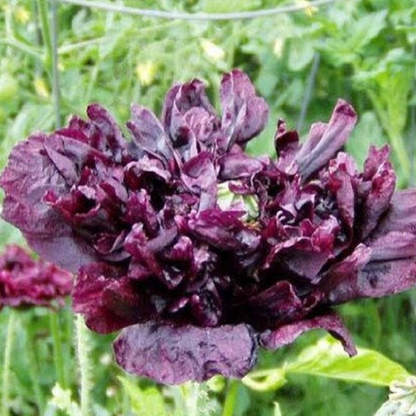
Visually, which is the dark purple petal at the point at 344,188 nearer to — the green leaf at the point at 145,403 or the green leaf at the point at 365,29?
the green leaf at the point at 145,403

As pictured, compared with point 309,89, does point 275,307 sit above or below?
below

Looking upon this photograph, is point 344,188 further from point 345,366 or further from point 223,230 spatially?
point 345,366

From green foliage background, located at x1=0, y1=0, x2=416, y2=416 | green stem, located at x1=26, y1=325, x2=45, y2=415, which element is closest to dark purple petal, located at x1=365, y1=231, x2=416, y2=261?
green foliage background, located at x1=0, y1=0, x2=416, y2=416

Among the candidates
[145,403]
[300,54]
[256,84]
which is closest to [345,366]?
[145,403]

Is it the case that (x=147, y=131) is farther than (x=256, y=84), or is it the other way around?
(x=256, y=84)

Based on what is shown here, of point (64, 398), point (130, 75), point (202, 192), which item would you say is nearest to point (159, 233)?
point (202, 192)

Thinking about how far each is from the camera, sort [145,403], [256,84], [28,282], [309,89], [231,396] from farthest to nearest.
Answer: [256,84] < [309,89] < [28,282] < [145,403] < [231,396]

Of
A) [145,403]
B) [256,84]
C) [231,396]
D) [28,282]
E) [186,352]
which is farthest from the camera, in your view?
[256,84]
